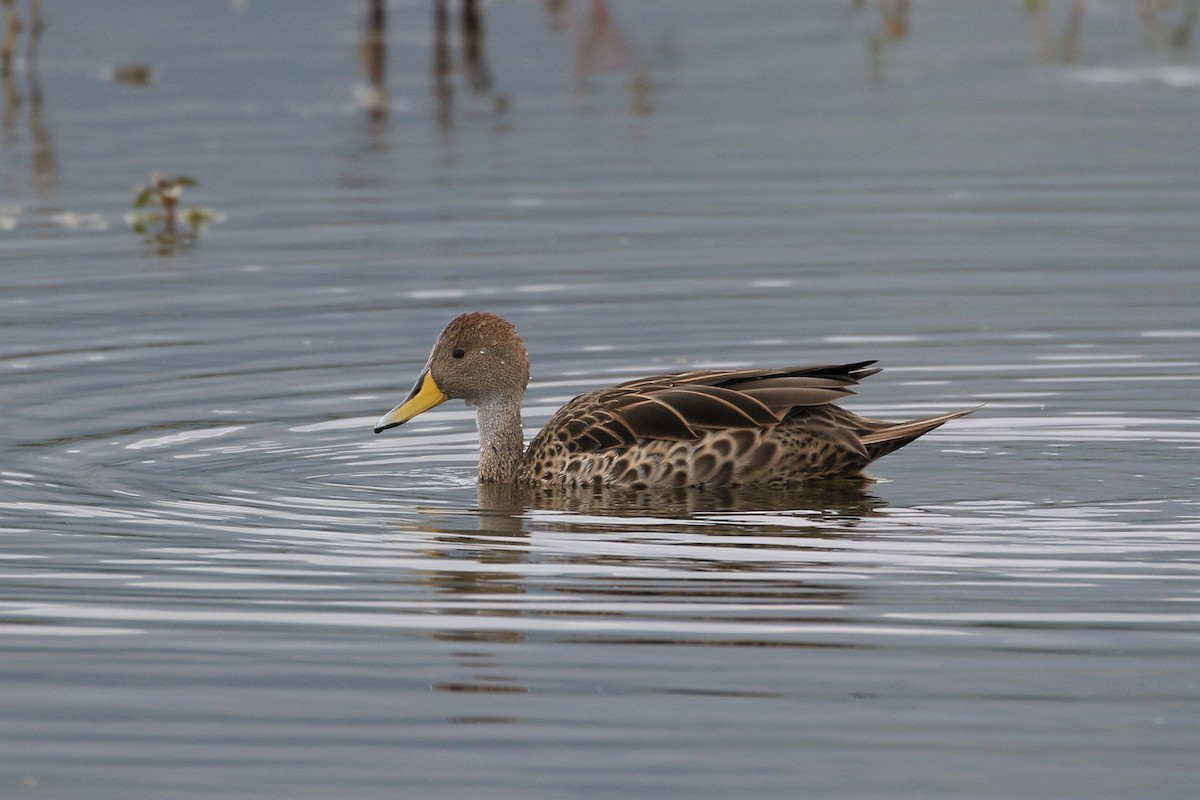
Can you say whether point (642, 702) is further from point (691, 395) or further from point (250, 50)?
point (250, 50)

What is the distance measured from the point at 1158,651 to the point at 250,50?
2485cm

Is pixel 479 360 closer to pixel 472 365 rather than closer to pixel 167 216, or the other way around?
pixel 472 365

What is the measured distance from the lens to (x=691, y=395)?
9.54 m

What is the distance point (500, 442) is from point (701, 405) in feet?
3.30

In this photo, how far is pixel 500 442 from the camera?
9992 mm

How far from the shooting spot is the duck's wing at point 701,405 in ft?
30.9

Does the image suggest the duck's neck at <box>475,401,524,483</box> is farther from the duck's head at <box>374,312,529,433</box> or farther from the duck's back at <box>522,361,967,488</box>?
the duck's back at <box>522,361,967,488</box>

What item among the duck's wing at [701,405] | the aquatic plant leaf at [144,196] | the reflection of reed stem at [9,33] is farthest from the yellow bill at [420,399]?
the reflection of reed stem at [9,33]

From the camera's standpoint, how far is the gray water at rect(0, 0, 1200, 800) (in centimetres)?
598

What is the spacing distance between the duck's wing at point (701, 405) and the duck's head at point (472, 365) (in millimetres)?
499

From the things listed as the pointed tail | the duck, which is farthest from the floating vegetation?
the pointed tail

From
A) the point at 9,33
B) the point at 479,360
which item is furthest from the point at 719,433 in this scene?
the point at 9,33

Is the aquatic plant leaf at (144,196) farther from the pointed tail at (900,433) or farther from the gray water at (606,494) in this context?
A: the pointed tail at (900,433)

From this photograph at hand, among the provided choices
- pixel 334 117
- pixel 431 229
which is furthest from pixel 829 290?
pixel 334 117
